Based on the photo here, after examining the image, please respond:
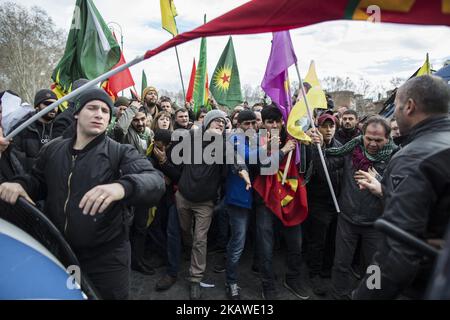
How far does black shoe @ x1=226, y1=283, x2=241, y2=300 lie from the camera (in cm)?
324

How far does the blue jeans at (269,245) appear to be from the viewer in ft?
10.7

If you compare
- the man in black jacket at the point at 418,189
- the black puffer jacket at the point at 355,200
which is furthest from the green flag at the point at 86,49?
the man in black jacket at the point at 418,189

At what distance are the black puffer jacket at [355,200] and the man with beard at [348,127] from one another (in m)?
1.52

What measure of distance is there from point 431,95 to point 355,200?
5.31 ft

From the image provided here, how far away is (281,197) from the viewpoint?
3244 millimetres

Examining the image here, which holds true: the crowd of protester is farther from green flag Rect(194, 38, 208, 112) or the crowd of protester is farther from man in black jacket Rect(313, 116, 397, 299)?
green flag Rect(194, 38, 208, 112)

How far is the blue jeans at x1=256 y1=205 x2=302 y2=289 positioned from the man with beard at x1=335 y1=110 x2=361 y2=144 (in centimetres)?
202

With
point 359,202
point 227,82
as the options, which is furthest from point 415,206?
point 227,82

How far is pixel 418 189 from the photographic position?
1355 millimetres

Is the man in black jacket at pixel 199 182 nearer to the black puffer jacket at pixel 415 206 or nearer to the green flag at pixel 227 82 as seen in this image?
the black puffer jacket at pixel 415 206

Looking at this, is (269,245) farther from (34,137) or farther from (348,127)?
(34,137)

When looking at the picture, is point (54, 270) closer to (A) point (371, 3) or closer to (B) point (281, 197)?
(A) point (371, 3)

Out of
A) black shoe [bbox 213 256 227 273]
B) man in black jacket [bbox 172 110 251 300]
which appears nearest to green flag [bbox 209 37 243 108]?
man in black jacket [bbox 172 110 251 300]
